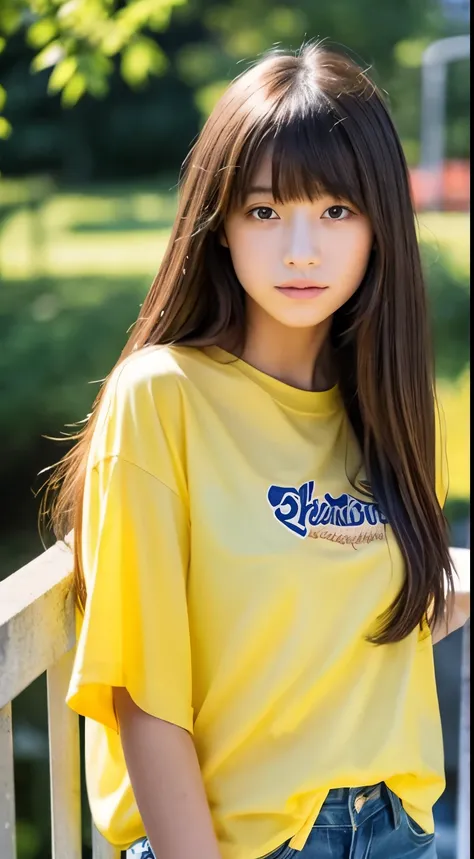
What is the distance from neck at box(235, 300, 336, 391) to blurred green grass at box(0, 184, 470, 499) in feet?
20.2

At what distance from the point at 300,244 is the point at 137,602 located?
1.34ft

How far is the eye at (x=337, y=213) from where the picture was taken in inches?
44.6

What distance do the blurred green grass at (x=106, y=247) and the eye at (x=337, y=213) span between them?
633 cm

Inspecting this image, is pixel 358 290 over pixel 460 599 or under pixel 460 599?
over

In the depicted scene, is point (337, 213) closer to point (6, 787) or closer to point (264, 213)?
point (264, 213)

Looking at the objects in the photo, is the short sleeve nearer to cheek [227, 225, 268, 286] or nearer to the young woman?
the young woman

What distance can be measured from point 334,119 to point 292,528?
17.3 inches

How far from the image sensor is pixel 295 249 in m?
1.11

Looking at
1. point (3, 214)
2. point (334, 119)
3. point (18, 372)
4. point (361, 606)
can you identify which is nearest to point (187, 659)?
point (361, 606)

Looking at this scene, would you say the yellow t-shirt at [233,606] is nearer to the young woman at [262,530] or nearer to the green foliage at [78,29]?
the young woman at [262,530]

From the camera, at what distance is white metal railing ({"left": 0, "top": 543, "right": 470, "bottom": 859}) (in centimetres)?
106

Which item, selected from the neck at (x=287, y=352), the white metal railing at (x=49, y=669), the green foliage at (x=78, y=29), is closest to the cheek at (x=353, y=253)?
the neck at (x=287, y=352)

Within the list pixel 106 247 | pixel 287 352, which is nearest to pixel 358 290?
pixel 287 352

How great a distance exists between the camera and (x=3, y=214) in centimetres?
728
